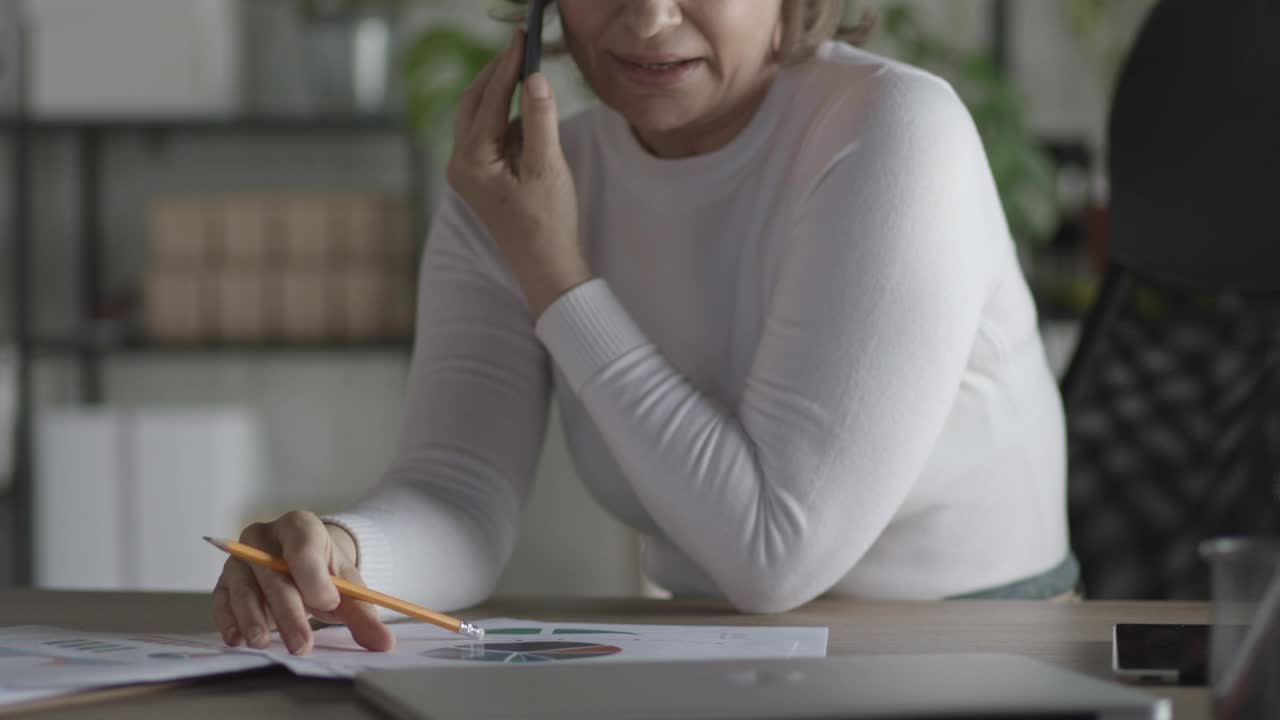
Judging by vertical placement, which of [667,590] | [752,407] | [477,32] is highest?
[477,32]

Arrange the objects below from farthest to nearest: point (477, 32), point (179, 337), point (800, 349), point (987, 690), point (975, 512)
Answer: point (477, 32)
point (179, 337)
point (975, 512)
point (800, 349)
point (987, 690)

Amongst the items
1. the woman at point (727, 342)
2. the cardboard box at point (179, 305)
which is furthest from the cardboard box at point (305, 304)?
the woman at point (727, 342)

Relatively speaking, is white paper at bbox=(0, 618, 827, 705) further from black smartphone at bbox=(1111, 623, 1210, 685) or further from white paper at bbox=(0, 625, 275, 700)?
black smartphone at bbox=(1111, 623, 1210, 685)

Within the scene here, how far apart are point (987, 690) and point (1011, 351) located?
0.63m

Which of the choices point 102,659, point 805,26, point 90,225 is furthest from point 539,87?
point 90,225

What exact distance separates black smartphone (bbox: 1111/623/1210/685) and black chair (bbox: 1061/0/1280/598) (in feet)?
1.95

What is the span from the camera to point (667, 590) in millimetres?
1235

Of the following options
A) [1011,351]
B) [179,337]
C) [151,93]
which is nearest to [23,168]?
[151,93]

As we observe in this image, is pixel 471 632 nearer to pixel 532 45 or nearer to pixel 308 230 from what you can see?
pixel 532 45

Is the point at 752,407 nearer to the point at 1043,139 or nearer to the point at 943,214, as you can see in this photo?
the point at 943,214

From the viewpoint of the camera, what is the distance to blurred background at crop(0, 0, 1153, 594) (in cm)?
285

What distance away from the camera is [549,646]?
30.2 inches

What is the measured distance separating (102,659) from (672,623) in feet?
A: 1.06

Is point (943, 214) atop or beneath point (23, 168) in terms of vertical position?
beneath
